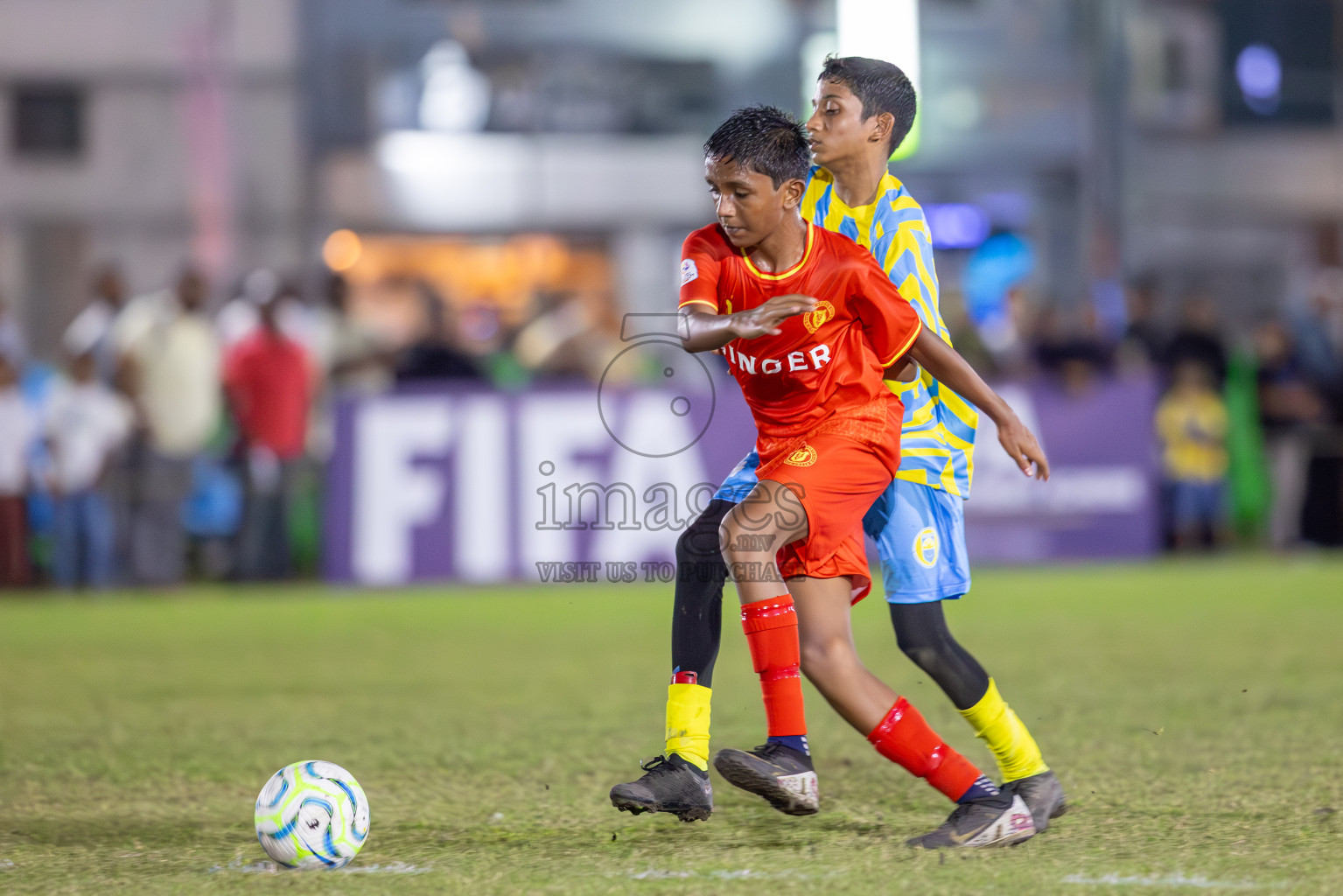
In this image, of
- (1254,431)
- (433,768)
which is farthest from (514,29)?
(433,768)

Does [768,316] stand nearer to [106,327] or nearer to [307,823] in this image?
[307,823]

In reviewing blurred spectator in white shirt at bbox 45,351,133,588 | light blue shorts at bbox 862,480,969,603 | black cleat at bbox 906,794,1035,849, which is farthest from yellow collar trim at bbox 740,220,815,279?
blurred spectator in white shirt at bbox 45,351,133,588

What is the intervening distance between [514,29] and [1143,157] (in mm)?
7152

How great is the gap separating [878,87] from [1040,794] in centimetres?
181

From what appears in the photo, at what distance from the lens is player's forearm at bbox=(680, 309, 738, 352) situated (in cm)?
350

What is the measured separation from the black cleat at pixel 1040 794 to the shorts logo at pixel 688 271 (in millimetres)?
1454

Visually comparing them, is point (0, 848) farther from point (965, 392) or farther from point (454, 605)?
point (454, 605)

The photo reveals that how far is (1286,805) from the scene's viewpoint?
4.11m

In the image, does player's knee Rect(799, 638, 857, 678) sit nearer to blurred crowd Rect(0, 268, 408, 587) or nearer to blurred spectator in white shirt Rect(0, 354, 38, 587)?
blurred crowd Rect(0, 268, 408, 587)

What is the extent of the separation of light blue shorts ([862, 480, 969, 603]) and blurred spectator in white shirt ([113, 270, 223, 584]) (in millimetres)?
8179

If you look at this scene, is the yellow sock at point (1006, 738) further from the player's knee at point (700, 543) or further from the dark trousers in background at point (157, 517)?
the dark trousers in background at point (157, 517)

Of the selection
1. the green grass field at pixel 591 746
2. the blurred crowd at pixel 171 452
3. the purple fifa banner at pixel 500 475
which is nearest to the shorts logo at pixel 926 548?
the green grass field at pixel 591 746

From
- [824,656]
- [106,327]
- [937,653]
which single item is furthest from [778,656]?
[106,327]

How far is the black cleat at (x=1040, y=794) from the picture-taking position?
3873mm
